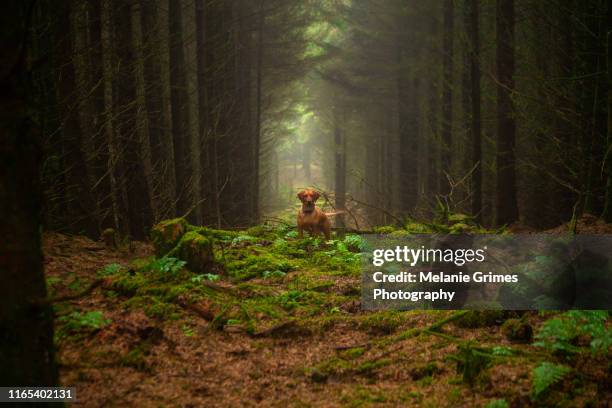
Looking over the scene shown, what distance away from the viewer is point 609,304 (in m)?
3.46

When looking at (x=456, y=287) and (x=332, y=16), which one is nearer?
(x=456, y=287)

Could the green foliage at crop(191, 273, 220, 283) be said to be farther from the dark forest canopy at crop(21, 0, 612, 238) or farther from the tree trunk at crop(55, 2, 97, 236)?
the tree trunk at crop(55, 2, 97, 236)

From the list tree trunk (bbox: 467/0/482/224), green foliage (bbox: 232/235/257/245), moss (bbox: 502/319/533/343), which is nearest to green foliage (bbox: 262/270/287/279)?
green foliage (bbox: 232/235/257/245)

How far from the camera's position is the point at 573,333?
295 cm

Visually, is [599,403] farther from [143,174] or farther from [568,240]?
[143,174]

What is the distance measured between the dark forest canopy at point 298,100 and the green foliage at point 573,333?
2.22 m

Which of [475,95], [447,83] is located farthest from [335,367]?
[447,83]

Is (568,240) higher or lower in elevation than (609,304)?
higher

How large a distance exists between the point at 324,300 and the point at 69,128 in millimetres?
5206

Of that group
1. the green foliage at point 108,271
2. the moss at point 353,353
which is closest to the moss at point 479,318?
the moss at point 353,353

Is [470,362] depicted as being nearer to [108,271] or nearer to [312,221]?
[108,271]

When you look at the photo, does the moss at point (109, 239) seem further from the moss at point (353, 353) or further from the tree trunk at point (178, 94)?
the moss at point (353, 353)

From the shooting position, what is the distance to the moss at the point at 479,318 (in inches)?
145

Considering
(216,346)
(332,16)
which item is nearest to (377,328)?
(216,346)
